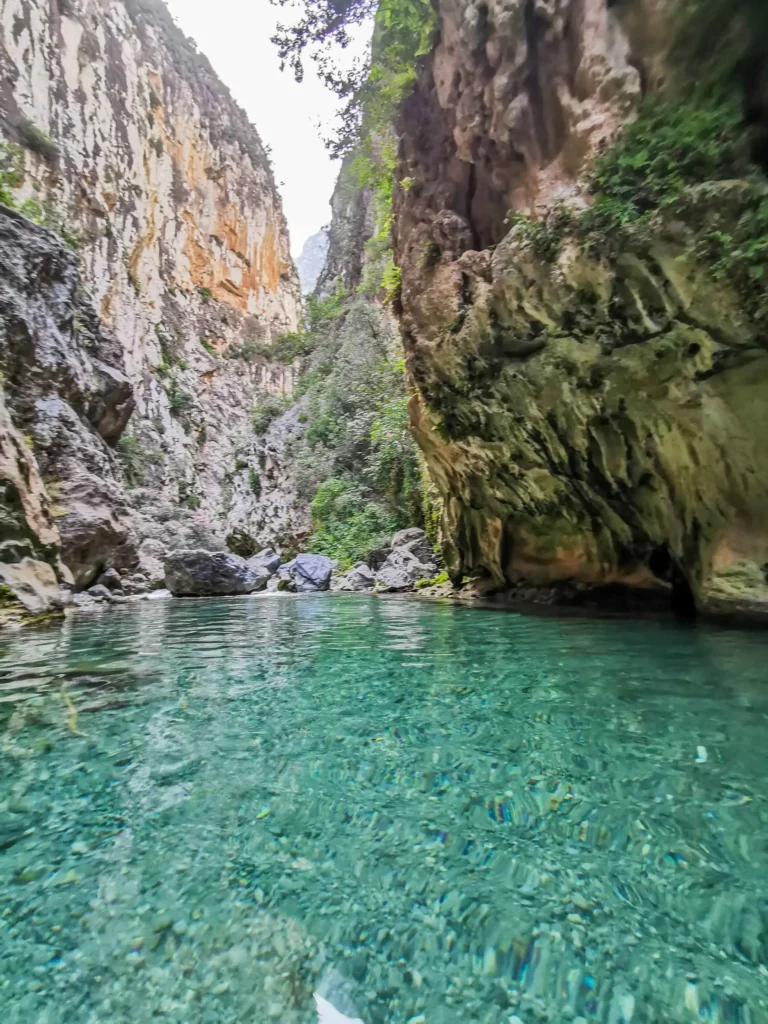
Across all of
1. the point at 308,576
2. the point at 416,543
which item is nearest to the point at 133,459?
the point at 308,576

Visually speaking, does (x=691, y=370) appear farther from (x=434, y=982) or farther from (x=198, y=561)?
(x=198, y=561)

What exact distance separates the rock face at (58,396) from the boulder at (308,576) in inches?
189

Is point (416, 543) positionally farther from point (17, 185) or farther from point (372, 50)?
point (17, 185)

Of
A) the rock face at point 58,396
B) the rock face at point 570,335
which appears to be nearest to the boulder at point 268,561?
the rock face at point 58,396

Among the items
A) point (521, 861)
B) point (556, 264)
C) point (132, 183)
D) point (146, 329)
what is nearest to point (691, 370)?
point (556, 264)

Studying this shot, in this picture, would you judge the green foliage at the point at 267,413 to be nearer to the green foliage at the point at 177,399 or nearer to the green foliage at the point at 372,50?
the green foliage at the point at 177,399

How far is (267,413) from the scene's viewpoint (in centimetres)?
3195

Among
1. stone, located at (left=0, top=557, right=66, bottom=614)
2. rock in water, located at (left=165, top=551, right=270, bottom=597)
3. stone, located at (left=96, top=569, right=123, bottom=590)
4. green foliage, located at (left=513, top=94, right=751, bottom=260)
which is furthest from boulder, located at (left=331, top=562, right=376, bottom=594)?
green foliage, located at (left=513, top=94, right=751, bottom=260)

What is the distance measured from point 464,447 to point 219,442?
24586 millimetres

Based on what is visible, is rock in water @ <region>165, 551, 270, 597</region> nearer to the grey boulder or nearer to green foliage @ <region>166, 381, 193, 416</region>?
the grey boulder

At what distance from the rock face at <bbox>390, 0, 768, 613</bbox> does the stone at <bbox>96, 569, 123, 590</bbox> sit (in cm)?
907

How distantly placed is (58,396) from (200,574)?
5.59 metres

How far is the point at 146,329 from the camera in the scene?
87.4 ft

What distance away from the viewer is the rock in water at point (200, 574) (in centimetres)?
1462
